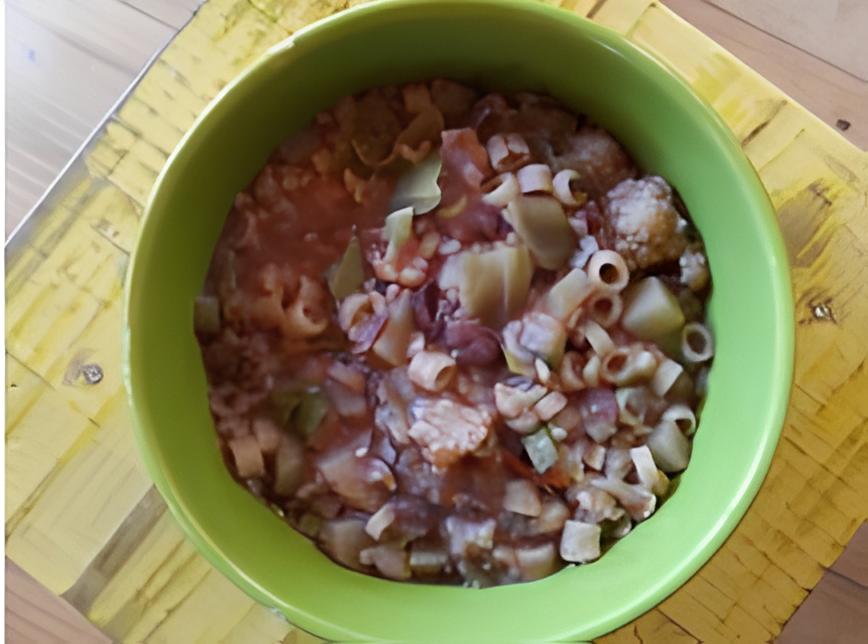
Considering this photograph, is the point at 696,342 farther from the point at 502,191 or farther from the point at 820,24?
the point at 820,24

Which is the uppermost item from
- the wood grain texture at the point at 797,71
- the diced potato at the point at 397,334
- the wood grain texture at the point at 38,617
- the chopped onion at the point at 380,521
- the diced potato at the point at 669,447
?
the wood grain texture at the point at 797,71

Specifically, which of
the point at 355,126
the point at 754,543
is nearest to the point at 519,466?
the point at 754,543

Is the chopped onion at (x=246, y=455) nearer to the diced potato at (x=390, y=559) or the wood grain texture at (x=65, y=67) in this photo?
the diced potato at (x=390, y=559)

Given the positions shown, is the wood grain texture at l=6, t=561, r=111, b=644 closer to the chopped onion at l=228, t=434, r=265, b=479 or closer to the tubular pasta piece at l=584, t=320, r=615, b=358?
the chopped onion at l=228, t=434, r=265, b=479

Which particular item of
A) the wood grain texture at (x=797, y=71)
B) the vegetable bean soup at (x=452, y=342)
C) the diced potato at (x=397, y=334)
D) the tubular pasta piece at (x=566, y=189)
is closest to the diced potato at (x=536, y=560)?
the vegetable bean soup at (x=452, y=342)

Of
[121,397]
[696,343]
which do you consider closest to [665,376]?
[696,343]
